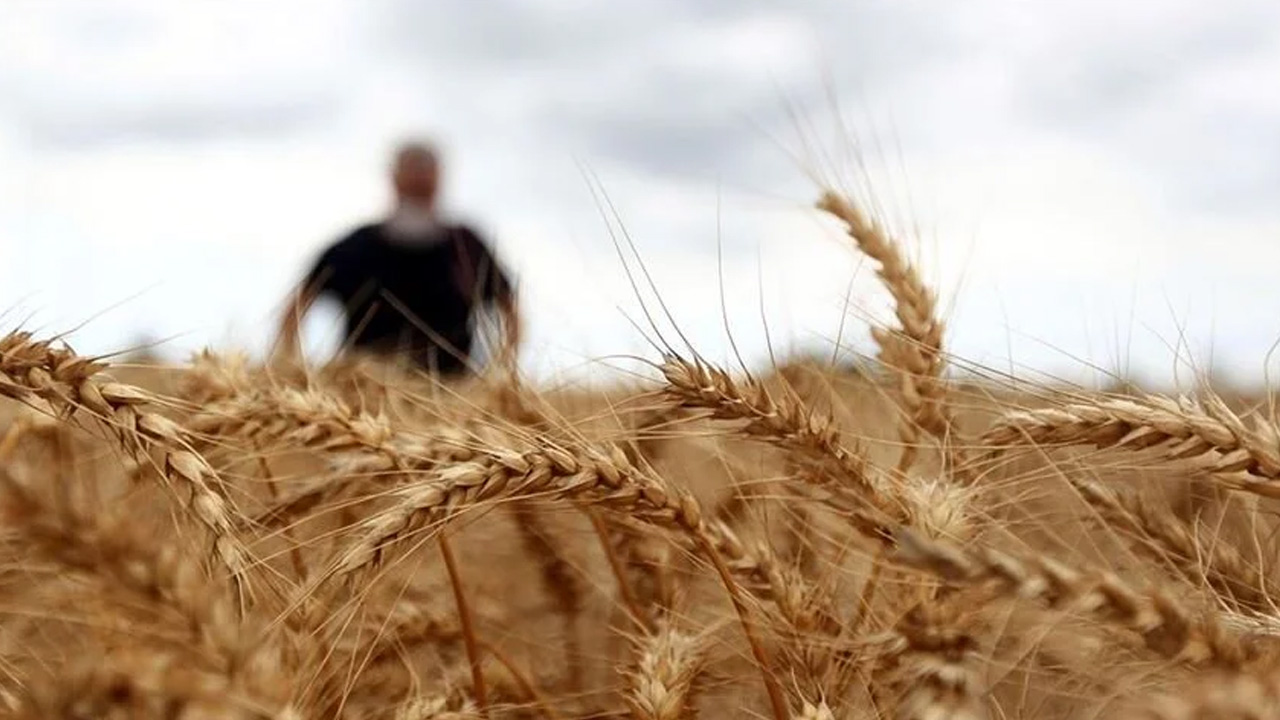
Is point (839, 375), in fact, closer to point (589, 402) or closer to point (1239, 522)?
point (589, 402)

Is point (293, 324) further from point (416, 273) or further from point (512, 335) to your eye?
point (416, 273)

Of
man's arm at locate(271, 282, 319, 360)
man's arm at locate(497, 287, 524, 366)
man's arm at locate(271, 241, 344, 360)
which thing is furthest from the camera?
man's arm at locate(271, 241, 344, 360)

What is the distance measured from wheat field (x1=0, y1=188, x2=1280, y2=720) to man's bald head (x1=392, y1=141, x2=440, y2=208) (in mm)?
3269

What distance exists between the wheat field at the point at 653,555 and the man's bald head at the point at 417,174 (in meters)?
3.27

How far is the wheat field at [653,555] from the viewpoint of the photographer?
0.92 metres

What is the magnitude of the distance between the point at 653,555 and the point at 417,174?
378 centimetres

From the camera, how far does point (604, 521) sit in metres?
1.96

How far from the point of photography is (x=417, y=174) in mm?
5516

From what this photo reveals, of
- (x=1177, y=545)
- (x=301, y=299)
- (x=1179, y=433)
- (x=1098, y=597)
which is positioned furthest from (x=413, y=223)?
(x=1098, y=597)

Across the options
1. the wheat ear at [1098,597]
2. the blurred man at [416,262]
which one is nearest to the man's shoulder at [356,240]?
the blurred man at [416,262]

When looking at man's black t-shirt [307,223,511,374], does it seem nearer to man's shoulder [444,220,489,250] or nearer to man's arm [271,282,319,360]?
man's shoulder [444,220,489,250]

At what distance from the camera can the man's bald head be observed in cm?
552

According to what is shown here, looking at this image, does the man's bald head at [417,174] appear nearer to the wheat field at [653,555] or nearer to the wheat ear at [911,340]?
the wheat field at [653,555]

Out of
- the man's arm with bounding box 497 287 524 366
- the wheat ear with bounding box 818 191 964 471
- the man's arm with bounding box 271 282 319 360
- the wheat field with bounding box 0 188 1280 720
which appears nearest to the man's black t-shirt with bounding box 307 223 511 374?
the man's arm with bounding box 271 282 319 360
